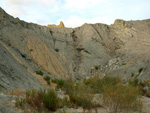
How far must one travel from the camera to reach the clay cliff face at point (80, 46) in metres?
24.5

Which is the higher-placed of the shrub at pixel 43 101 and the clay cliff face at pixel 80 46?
the clay cliff face at pixel 80 46

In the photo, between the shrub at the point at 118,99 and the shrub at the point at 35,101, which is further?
the shrub at the point at 118,99

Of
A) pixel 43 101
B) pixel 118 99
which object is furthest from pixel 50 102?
pixel 118 99

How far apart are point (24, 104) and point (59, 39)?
96.6 feet

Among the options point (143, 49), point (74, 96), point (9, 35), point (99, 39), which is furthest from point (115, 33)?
point (74, 96)

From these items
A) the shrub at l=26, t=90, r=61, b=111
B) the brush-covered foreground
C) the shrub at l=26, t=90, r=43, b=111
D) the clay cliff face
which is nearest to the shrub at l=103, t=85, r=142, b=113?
the brush-covered foreground

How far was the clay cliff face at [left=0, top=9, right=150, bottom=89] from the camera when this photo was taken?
24.5 metres

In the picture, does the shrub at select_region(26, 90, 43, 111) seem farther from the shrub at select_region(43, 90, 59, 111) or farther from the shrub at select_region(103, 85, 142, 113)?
the shrub at select_region(103, 85, 142, 113)

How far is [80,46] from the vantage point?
34031mm

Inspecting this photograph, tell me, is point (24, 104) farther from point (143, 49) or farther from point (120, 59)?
point (143, 49)

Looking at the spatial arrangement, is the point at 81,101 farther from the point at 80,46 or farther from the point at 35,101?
the point at 80,46

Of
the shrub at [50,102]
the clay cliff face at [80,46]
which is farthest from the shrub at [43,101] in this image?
the clay cliff face at [80,46]

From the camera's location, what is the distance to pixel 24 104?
15.1 ft

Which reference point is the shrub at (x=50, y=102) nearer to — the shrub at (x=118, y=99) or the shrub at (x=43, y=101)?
the shrub at (x=43, y=101)
